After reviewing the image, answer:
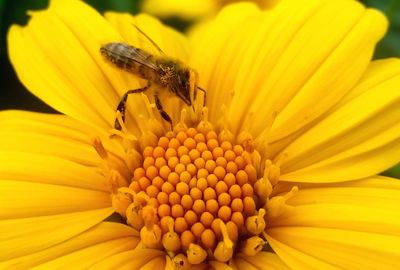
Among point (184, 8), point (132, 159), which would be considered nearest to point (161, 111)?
point (132, 159)

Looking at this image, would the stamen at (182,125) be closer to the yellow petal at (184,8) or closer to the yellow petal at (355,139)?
the yellow petal at (355,139)

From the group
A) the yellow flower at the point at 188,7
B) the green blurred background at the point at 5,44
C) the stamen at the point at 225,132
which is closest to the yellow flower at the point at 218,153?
the stamen at the point at 225,132

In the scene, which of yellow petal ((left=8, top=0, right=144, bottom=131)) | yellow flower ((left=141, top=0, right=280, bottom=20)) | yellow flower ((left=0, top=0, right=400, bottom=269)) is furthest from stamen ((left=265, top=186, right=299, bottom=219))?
yellow flower ((left=141, top=0, right=280, bottom=20))

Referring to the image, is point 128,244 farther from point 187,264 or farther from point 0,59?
point 0,59

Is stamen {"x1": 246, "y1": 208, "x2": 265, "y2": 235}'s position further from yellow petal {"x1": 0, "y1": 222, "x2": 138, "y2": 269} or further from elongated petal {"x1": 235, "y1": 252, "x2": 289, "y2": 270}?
yellow petal {"x1": 0, "y1": 222, "x2": 138, "y2": 269}

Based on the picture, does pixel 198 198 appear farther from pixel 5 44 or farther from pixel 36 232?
pixel 5 44

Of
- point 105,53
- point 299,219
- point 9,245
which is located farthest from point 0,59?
point 299,219
